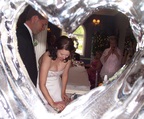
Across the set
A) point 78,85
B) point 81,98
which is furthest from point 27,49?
point 78,85

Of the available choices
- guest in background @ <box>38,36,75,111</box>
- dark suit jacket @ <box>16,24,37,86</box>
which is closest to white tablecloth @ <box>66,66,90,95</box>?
guest in background @ <box>38,36,75,111</box>

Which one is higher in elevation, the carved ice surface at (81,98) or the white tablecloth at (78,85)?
the carved ice surface at (81,98)

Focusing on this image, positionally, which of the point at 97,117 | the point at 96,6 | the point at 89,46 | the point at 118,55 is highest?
the point at 96,6

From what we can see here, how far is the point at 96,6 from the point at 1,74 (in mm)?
128

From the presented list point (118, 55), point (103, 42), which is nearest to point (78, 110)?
point (118, 55)

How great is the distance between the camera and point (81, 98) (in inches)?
13.7

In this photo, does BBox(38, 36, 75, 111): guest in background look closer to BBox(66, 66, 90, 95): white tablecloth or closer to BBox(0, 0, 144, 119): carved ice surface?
BBox(66, 66, 90, 95): white tablecloth

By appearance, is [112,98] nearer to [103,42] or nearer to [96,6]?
[96,6]

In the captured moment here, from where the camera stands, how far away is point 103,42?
6109 mm

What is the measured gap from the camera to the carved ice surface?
301 millimetres

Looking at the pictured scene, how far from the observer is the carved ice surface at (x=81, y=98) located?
0.99 ft

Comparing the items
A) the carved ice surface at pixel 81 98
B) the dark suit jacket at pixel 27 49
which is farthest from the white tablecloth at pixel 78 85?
the carved ice surface at pixel 81 98

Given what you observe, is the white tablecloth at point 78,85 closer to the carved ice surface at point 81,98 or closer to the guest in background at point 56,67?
the guest in background at point 56,67

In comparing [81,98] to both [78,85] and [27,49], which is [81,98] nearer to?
[27,49]
